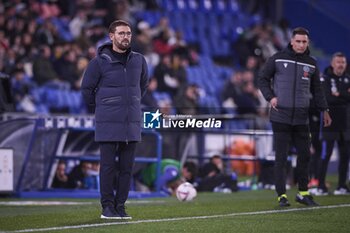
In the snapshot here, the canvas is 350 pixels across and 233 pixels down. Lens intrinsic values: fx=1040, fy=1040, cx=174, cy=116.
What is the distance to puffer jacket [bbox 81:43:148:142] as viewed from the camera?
10836 millimetres

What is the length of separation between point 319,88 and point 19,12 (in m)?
11.0

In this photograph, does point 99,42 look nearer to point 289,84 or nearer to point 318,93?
point 318,93

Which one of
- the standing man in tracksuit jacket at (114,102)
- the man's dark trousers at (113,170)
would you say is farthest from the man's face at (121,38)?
the man's dark trousers at (113,170)

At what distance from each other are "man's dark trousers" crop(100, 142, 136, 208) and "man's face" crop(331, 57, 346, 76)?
19.4ft

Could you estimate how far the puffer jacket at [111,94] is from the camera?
10.8 metres

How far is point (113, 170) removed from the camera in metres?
11.0

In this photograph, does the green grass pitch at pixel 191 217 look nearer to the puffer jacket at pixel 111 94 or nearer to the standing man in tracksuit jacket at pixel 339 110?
the puffer jacket at pixel 111 94

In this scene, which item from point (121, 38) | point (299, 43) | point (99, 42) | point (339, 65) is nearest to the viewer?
point (121, 38)

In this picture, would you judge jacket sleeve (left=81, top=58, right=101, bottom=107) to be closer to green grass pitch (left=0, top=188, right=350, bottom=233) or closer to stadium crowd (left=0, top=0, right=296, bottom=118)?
green grass pitch (left=0, top=188, right=350, bottom=233)

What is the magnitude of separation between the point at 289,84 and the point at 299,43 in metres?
0.51

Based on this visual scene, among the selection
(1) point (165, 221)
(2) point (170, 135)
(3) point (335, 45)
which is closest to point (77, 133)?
(2) point (170, 135)

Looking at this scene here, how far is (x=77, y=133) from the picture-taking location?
17.0 m

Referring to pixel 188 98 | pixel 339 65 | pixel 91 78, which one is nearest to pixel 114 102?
pixel 91 78

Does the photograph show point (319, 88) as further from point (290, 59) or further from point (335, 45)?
point (335, 45)
